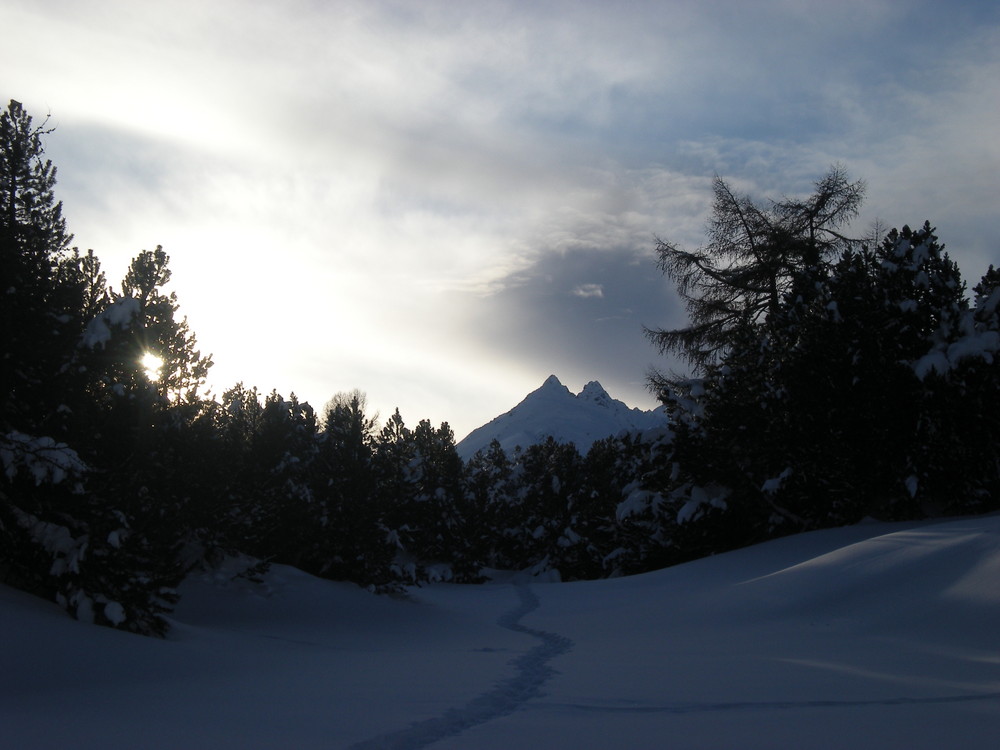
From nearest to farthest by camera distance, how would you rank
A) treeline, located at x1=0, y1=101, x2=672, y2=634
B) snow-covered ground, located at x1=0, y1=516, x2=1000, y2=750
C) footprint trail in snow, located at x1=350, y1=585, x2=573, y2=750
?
footprint trail in snow, located at x1=350, y1=585, x2=573, y2=750 → snow-covered ground, located at x1=0, y1=516, x2=1000, y2=750 → treeline, located at x1=0, y1=101, x2=672, y2=634

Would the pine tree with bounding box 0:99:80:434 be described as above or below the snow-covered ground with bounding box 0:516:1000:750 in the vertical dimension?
above

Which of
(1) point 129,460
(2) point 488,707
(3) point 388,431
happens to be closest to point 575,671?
(2) point 488,707

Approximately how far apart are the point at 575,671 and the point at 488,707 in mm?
2540

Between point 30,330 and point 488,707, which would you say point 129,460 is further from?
point 488,707

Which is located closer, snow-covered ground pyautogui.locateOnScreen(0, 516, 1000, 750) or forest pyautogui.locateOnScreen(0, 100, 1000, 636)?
snow-covered ground pyautogui.locateOnScreen(0, 516, 1000, 750)

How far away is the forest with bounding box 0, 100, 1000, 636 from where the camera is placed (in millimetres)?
10977

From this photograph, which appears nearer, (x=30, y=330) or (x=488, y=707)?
(x=488, y=707)

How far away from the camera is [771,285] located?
2644 cm

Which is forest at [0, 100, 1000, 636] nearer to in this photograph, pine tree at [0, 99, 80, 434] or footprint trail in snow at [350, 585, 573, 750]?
pine tree at [0, 99, 80, 434]

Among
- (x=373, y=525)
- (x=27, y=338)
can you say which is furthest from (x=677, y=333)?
(x=27, y=338)

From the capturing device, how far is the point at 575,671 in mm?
9047

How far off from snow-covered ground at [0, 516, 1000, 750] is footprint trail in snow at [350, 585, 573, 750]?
3 centimetres

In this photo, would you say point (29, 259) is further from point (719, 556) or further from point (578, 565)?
point (578, 565)

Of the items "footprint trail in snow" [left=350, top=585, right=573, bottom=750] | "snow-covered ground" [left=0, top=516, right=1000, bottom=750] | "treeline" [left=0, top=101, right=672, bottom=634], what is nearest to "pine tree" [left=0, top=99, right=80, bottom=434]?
"treeline" [left=0, top=101, right=672, bottom=634]
